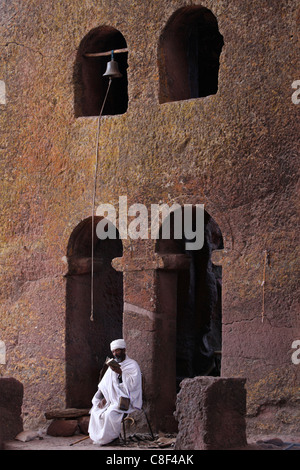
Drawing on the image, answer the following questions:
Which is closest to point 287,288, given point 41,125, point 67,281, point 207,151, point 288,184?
point 288,184

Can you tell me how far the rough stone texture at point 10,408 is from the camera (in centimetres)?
1109

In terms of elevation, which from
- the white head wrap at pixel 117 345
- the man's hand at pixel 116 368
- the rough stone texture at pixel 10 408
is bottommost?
the rough stone texture at pixel 10 408

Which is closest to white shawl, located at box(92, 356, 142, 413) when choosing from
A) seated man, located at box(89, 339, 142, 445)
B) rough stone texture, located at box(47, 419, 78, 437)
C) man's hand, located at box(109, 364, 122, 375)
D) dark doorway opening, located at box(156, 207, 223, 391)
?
seated man, located at box(89, 339, 142, 445)

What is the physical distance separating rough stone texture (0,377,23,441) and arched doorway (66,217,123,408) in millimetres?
1104

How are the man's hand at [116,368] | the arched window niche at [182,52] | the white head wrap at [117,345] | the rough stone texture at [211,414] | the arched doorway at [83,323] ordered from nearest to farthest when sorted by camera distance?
the rough stone texture at [211,414]
the man's hand at [116,368]
the white head wrap at [117,345]
the arched window niche at [182,52]
the arched doorway at [83,323]

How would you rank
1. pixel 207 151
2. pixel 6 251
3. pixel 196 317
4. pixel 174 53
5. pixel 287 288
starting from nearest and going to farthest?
pixel 287 288
pixel 207 151
pixel 174 53
pixel 6 251
pixel 196 317

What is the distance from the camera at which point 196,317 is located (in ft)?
47.3

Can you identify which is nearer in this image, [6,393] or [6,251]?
[6,393]

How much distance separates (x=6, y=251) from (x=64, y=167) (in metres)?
1.45

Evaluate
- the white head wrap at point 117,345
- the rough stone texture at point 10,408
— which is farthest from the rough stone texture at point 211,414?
the rough stone texture at point 10,408

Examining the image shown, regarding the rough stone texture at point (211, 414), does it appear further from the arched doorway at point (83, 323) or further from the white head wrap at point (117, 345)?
the arched doorway at point (83, 323)

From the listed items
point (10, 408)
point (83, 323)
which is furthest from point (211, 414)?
point (83, 323)

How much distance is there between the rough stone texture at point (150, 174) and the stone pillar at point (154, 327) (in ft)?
0.06

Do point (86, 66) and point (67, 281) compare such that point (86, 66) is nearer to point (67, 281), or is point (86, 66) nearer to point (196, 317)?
point (67, 281)
